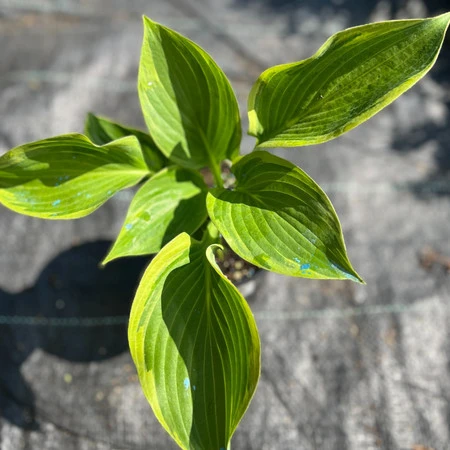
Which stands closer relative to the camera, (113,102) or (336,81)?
(336,81)

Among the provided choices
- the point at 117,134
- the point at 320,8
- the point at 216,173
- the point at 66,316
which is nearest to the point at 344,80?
the point at 216,173

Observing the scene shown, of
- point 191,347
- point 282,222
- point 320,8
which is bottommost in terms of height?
point 191,347

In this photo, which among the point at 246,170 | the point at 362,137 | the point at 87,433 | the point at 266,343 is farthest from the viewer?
the point at 362,137

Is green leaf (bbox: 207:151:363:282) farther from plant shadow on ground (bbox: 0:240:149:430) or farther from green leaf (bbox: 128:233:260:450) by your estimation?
plant shadow on ground (bbox: 0:240:149:430)

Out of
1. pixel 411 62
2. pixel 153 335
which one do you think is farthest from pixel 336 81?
pixel 153 335

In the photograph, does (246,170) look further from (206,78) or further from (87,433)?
(87,433)

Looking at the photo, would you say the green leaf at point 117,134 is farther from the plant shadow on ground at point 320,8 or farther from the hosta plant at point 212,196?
the plant shadow on ground at point 320,8

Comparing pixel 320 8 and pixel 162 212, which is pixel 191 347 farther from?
pixel 320 8

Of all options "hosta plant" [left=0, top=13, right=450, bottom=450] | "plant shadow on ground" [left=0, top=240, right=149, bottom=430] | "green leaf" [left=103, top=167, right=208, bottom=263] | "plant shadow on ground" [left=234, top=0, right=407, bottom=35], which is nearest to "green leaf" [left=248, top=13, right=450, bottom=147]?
"hosta plant" [left=0, top=13, right=450, bottom=450]
